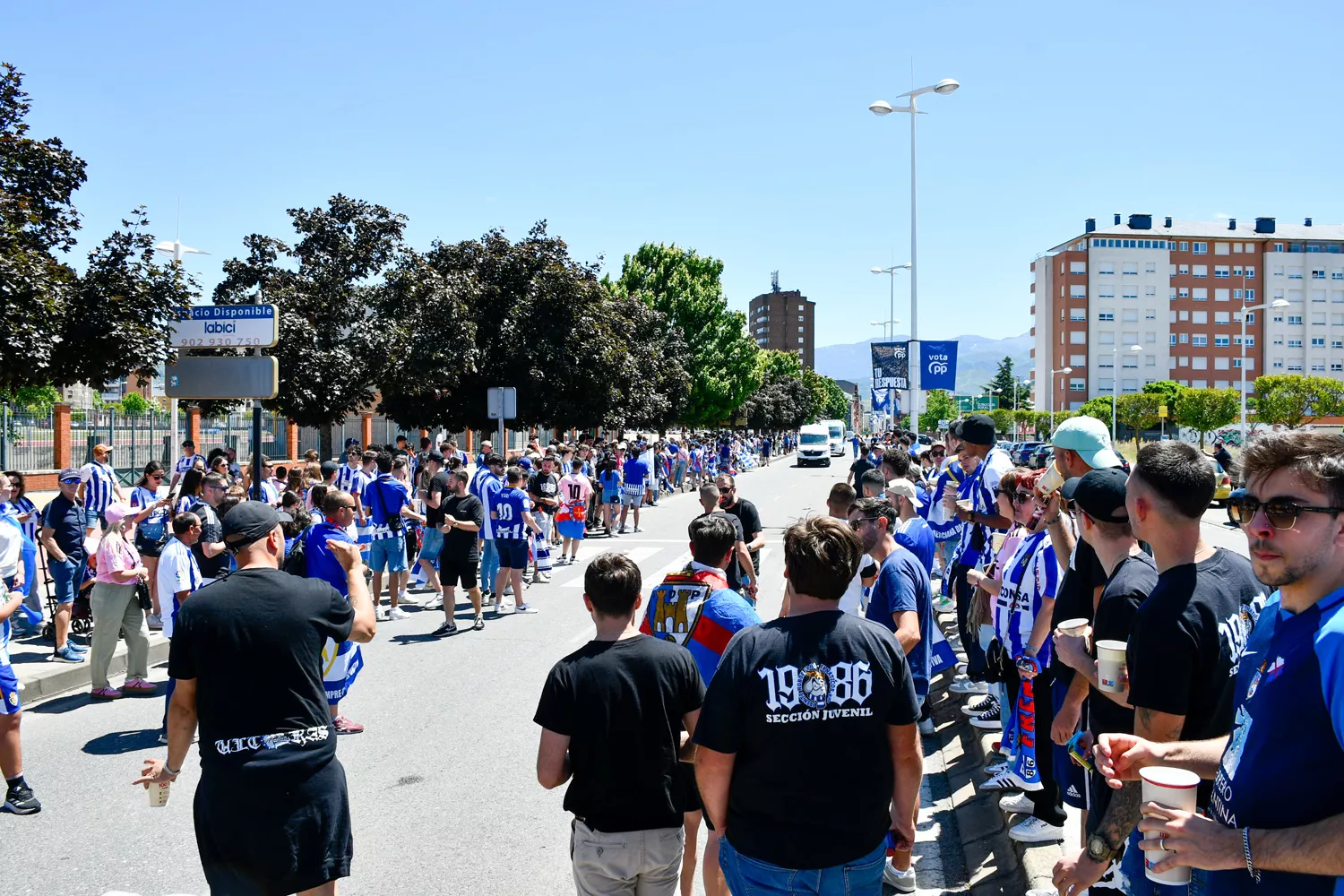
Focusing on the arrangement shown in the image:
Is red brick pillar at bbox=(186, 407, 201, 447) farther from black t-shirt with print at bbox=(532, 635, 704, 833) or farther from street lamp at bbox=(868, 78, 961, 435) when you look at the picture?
black t-shirt with print at bbox=(532, 635, 704, 833)

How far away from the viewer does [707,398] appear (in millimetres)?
51750

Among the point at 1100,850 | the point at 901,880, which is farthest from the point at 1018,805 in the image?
the point at 1100,850

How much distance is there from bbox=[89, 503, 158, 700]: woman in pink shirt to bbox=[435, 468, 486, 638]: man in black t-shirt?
119 inches

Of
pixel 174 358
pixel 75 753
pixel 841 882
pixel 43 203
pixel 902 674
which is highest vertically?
pixel 43 203

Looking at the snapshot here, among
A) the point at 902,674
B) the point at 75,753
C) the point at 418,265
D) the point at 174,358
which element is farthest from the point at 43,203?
the point at 902,674

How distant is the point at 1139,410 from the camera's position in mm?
70812

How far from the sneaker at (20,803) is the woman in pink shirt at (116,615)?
8.55 feet

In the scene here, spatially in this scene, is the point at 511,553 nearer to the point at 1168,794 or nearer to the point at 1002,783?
the point at 1002,783

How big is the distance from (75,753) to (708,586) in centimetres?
510

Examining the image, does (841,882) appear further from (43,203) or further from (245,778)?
(43,203)

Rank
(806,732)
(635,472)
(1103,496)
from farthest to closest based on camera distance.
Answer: (635,472) → (1103,496) → (806,732)

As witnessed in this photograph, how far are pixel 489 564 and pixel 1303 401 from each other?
58.8 meters

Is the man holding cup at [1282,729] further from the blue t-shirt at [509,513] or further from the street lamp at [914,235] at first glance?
the street lamp at [914,235]

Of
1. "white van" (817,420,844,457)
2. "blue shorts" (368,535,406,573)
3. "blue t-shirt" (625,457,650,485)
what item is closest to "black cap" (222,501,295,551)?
"blue shorts" (368,535,406,573)
